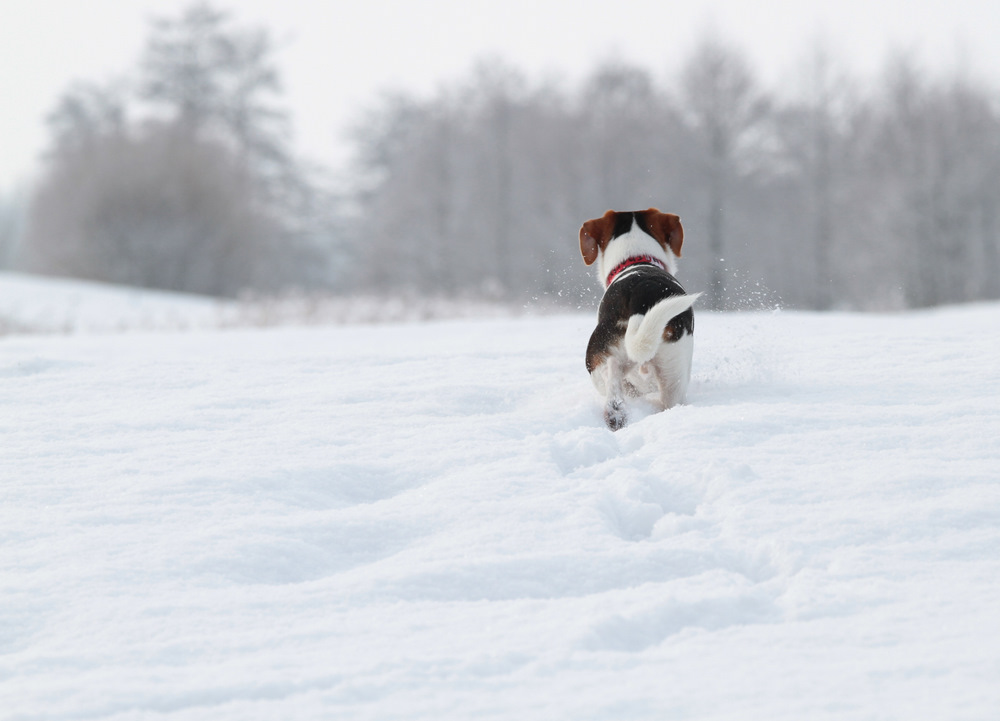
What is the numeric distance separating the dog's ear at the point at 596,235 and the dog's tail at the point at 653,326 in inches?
37.2

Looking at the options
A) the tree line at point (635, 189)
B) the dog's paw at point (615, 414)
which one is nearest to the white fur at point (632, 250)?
the dog's paw at point (615, 414)

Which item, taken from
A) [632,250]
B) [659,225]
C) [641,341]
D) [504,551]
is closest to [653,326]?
[641,341]

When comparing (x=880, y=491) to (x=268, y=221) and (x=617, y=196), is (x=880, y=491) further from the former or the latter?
(x=268, y=221)

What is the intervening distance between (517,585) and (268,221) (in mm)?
22439

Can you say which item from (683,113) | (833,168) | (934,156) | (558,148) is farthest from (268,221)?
(934,156)

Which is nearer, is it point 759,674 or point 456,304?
point 759,674

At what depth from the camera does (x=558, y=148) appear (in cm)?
2295

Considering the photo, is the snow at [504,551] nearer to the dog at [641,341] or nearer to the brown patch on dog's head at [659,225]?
the dog at [641,341]

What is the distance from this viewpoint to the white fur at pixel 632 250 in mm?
3867

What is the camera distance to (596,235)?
3990 millimetres

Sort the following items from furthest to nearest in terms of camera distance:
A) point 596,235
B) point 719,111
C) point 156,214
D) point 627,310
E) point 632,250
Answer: point 719,111, point 156,214, point 596,235, point 632,250, point 627,310

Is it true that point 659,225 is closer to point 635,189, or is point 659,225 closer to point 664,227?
point 664,227

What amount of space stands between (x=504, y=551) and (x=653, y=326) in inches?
48.0

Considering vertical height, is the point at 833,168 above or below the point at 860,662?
above
